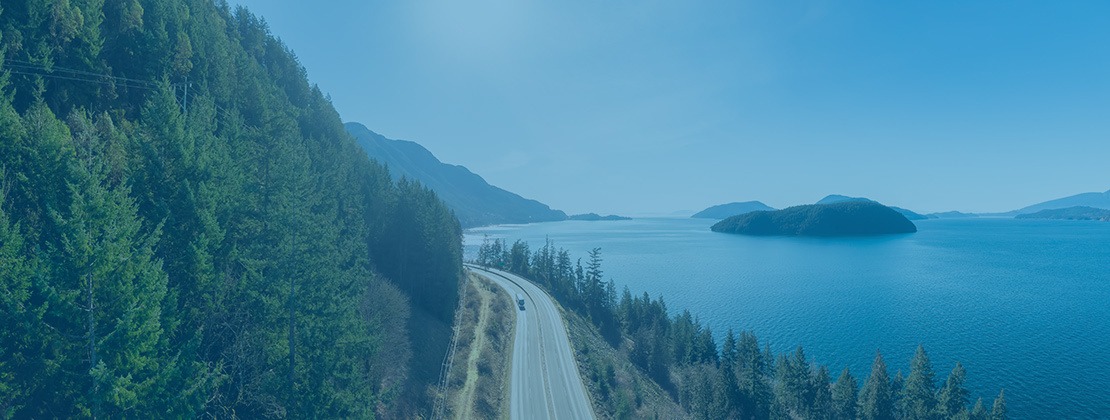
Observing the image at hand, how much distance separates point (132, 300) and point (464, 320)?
169 ft

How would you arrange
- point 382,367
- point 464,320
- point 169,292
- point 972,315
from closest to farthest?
point 169,292 < point 382,367 < point 464,320 < point 972,315

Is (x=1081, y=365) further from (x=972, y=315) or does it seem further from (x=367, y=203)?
(x=367, y=203)

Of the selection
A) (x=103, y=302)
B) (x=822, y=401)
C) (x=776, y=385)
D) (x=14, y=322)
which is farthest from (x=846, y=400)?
(x=14, y=322)

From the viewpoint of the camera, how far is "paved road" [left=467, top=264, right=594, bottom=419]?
4462 centimetres

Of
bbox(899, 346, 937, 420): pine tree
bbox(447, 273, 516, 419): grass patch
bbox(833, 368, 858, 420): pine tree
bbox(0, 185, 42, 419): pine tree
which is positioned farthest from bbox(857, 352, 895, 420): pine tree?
bbox(0, 185, 42, 419): pine tree

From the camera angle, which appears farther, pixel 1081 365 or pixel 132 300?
pixel 1081 365

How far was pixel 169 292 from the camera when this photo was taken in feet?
63.6

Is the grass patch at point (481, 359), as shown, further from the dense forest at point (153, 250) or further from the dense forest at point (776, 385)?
the dense forest at point (776, 385)

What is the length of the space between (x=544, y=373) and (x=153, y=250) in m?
40.8

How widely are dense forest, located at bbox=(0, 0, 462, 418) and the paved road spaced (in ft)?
35.7

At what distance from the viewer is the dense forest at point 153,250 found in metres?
15.9

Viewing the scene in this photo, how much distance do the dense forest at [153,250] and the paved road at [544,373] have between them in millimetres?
10891

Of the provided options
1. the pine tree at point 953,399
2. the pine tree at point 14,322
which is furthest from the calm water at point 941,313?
the pine tree at point 14,322

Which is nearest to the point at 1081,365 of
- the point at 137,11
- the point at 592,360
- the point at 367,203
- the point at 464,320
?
the point at 592,360
